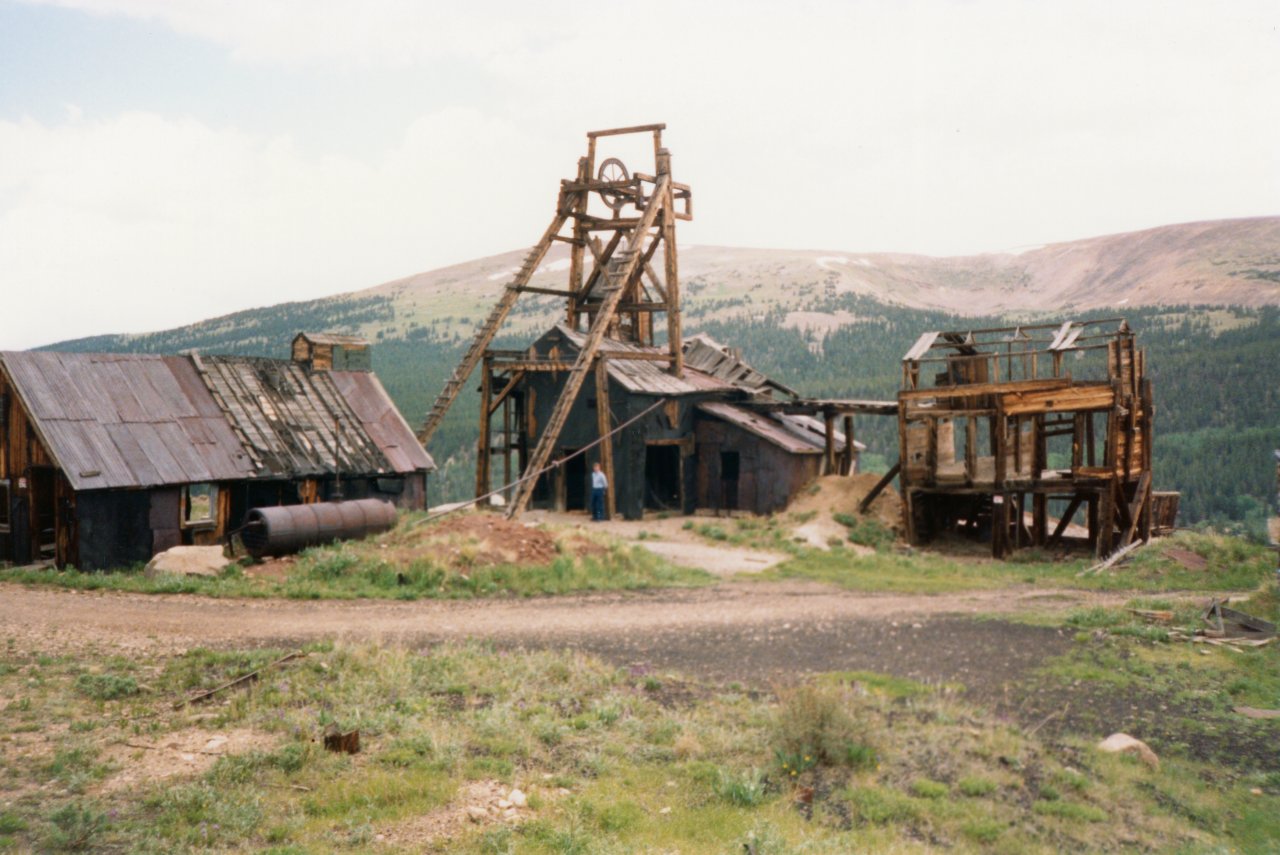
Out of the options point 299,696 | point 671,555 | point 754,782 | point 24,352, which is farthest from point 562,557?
point 24,352

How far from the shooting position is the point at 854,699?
1184 cm

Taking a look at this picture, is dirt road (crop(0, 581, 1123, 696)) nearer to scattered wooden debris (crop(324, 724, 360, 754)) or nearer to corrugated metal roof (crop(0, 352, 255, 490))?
corrugated metal roof (crop(0, 352, 255, 490))

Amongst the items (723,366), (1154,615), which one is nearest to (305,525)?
(1154,615)

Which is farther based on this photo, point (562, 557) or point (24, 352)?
point (24, 352)

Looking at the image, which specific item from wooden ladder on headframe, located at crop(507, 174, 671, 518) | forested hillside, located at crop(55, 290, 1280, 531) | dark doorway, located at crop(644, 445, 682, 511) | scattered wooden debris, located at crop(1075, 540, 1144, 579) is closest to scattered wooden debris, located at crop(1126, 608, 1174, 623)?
scattered wooden debris, located at crop(1075, 540, 1144, 579)

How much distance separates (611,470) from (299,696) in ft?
63.0

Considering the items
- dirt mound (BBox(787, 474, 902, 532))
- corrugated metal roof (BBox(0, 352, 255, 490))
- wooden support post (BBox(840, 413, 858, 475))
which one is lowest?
dirt mound (BBox(787, 474, 902, 532))

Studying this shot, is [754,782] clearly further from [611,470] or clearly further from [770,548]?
[611,470]

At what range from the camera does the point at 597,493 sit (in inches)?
1164

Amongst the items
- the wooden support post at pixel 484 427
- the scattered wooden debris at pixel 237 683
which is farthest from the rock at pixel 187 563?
the wooden support post at pixel 484 427

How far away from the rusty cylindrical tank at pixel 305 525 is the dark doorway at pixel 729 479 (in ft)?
44.1

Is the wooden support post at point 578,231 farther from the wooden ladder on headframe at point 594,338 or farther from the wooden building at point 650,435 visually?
the wooden building at point 650,435

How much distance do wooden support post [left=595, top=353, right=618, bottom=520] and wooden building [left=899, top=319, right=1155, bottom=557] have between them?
841 centimetres

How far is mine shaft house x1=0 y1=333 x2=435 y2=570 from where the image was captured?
2056 cm
